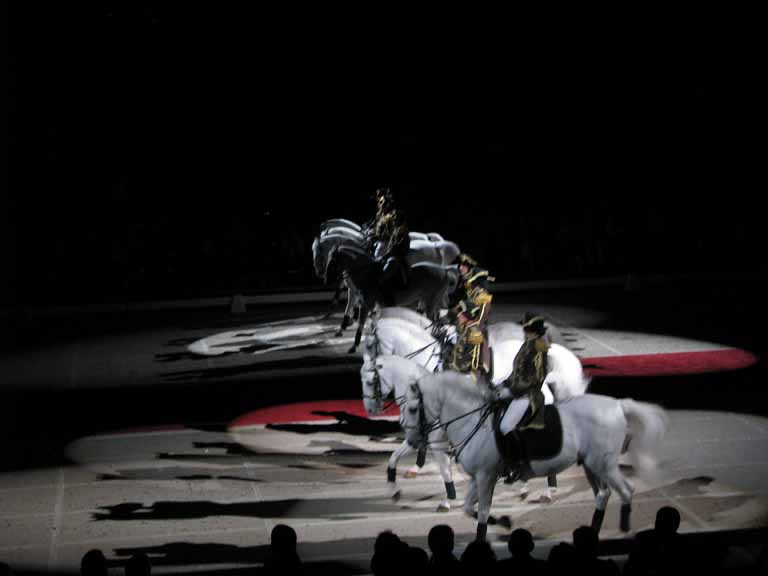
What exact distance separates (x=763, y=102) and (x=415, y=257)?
1457cm

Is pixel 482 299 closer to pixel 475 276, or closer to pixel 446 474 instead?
pixel 475 276

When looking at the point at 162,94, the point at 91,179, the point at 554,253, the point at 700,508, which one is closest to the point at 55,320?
the point at 91,179

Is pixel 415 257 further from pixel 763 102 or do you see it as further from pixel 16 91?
pixel 763 102

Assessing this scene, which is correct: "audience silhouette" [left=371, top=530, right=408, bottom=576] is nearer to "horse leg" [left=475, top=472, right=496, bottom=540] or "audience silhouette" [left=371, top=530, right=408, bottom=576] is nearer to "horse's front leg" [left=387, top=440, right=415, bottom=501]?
"horse leg" [left=475, top=472, right=496, bottom=540]

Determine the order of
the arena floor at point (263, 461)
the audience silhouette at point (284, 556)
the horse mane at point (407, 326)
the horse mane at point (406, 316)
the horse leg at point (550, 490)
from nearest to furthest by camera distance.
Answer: the audience silhouette at point (284, 556) < the arena floor at point (263, 461) < the horse leg at point (550, 490) < the horse mane at point (407, 326) < the horse mane at point (406, 316)

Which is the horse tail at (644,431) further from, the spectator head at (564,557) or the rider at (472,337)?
the spectator head at (564,557)

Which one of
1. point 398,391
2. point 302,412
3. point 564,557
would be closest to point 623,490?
point 398,391

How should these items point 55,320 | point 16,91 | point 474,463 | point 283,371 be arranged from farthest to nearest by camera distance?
point 16,91
point 55,320
point 283,371
point 474,463

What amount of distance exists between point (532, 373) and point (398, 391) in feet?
5.35

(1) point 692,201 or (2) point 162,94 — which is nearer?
(2) point 162,94

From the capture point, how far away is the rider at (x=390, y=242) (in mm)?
17312

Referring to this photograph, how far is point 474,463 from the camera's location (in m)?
9.30

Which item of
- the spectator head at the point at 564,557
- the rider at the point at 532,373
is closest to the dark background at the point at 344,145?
the rider at the point at 532,373

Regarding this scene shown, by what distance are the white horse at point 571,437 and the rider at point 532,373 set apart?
0.22m
